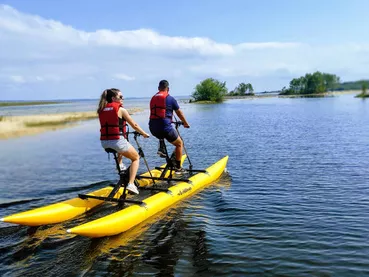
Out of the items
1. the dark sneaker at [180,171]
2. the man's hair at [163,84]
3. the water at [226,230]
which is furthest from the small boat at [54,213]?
the man's hair at [163,84]

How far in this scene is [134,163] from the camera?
28.1 feet

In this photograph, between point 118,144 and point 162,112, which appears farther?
point 162,112

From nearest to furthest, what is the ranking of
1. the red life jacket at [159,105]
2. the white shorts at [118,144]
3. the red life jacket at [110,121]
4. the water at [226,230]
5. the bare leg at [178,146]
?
the water at [226,230]
the red life jacket at [110,121]
the white shorts at [118,144]
the red life jacket at [159,105]
the bare leg at [178,146]

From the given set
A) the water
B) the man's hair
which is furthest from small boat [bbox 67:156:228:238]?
the man's hair

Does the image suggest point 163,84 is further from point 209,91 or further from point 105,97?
point 209,91

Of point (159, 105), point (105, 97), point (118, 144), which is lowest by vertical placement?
point (118, 144)

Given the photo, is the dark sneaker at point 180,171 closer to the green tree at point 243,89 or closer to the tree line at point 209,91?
the tree line at point 209,91

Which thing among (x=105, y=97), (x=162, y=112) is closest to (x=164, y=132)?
(x=162, y=112)

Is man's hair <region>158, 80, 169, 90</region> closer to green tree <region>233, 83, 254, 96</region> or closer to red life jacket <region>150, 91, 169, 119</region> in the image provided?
red life jacket <region>150, 91, 169, 119</region>

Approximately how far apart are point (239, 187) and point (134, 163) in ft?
15.7

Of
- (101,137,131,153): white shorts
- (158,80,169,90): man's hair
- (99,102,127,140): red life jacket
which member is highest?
(158,80,169,90): man's hair

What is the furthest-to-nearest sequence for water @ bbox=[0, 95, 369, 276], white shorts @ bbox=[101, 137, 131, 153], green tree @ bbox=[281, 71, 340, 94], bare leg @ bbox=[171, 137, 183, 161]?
green tree @ bbox=[281, 71, 340, 94], bare leg @ bbox=[171, 137, 183, 161], white shorts @ bbox=[101, 137, 131, 153], water @ bbox=[0, 95, 369, 276]

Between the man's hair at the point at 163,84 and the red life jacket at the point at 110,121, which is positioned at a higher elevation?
the man's hair at the point at 163,84

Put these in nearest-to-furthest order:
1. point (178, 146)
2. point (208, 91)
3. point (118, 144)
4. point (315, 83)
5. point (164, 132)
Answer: point (118, 144) < point (164, 132) < point (178, 146) < point (208, 91) < point (315, 83)
